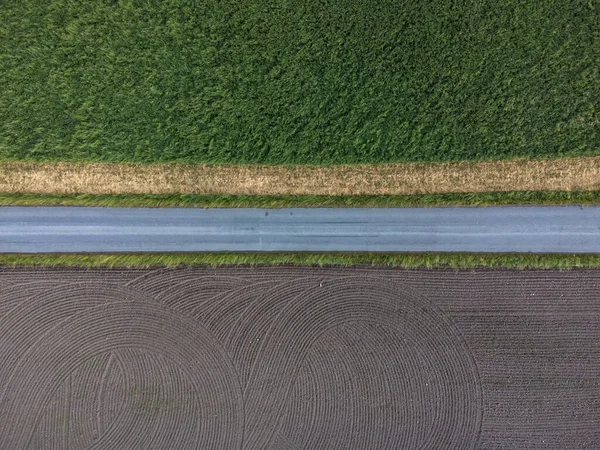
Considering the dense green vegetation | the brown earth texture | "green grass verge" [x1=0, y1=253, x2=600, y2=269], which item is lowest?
the brown earth texture

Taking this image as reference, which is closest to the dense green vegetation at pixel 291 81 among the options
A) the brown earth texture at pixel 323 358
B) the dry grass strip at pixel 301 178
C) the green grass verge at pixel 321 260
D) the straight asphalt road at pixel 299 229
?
the dry grass strip at pixel 301 178

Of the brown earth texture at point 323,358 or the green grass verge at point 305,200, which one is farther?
the green grass verge at point 305,200

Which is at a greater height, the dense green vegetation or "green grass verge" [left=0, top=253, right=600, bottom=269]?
A: the dense green vegetation

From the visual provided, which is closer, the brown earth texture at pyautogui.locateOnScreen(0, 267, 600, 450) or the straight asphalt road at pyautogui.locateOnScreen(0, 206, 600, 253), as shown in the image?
the brown earth texture at pyautogui.locateOnScreen(0, 267, 600, 450)

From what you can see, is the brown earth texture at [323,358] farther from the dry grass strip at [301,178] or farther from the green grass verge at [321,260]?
the dry grass strip at [301,178]

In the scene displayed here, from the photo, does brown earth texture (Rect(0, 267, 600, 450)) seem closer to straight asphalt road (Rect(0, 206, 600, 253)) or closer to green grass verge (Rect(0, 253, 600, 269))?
green grass verge (Rect(0, 253, 600, 269))

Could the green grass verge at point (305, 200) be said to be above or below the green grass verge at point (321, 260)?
above

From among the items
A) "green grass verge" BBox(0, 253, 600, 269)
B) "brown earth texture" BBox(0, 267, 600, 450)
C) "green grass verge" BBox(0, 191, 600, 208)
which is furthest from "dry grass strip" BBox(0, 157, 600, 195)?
"brown earth texture" BBox(0, 267, 600, 450)
